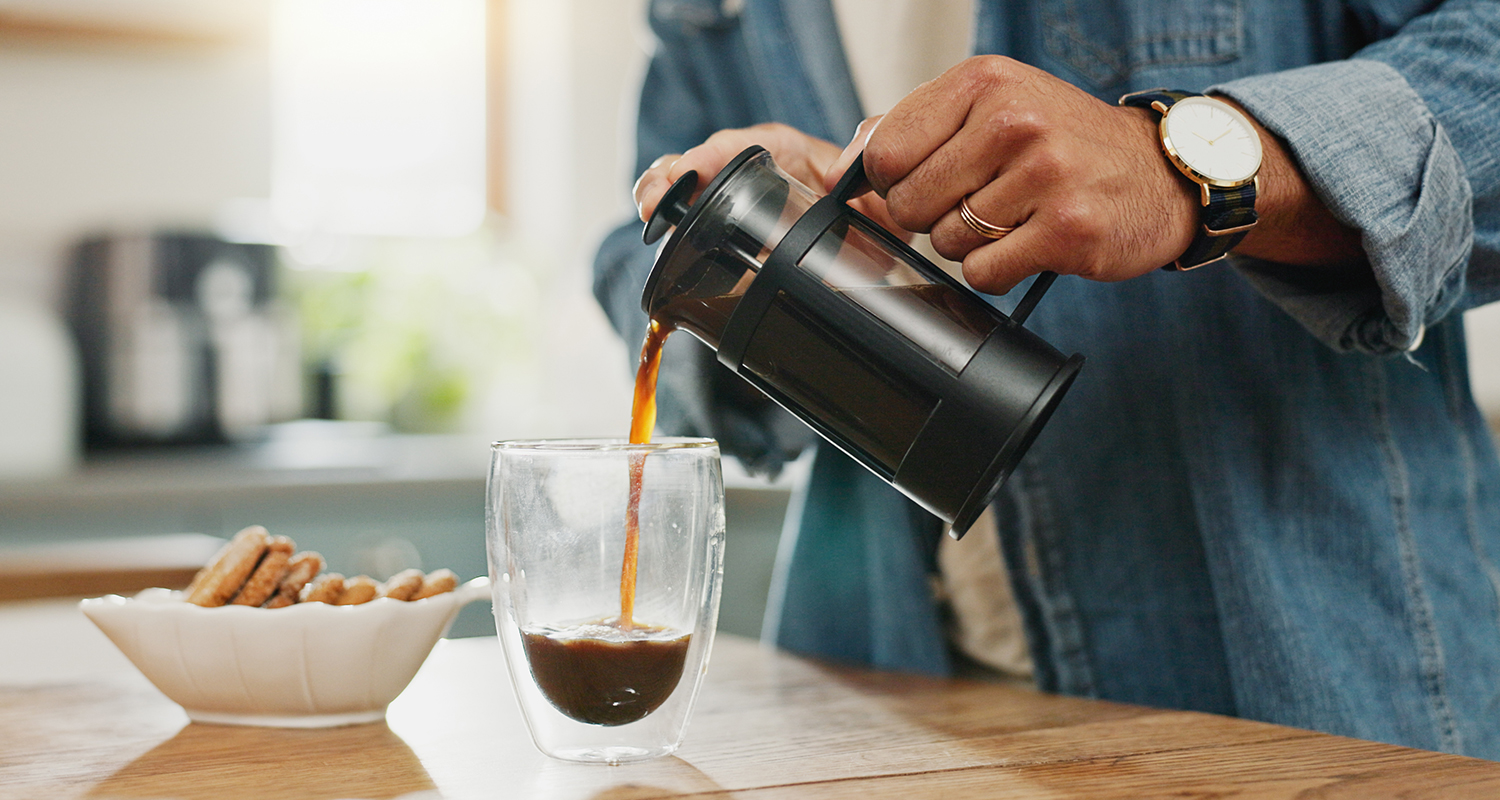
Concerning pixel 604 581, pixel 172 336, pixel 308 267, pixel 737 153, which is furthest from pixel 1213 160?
pixel 308 267

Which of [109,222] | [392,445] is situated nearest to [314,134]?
[109,222]

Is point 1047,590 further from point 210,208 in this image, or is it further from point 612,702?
point 210,208

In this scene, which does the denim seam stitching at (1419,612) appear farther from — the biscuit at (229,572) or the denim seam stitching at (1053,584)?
the biscuit at (229,572)

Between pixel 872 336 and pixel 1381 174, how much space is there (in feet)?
1.12

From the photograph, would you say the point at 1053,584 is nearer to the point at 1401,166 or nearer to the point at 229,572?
the point at 1401,166

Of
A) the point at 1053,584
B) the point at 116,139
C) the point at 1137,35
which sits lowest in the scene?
the point at 1053,584

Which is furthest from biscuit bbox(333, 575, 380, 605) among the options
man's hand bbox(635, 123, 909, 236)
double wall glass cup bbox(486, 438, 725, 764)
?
man's hand bbox(635, 123, 909, 236)

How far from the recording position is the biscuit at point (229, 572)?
2.56ft

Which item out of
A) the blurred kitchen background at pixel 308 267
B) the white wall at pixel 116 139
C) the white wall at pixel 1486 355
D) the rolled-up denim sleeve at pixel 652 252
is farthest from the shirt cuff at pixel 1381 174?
the white wall at pixel 116 139

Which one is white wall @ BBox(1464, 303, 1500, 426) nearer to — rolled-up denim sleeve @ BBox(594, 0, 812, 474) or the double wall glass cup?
rolled-up denim sleeve @ BBox(594, 0, 812, 474)

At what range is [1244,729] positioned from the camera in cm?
75

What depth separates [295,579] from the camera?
2.67 ft

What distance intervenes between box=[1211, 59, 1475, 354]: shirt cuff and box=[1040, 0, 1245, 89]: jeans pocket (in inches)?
7.3

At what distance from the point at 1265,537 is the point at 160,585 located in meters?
1.38
